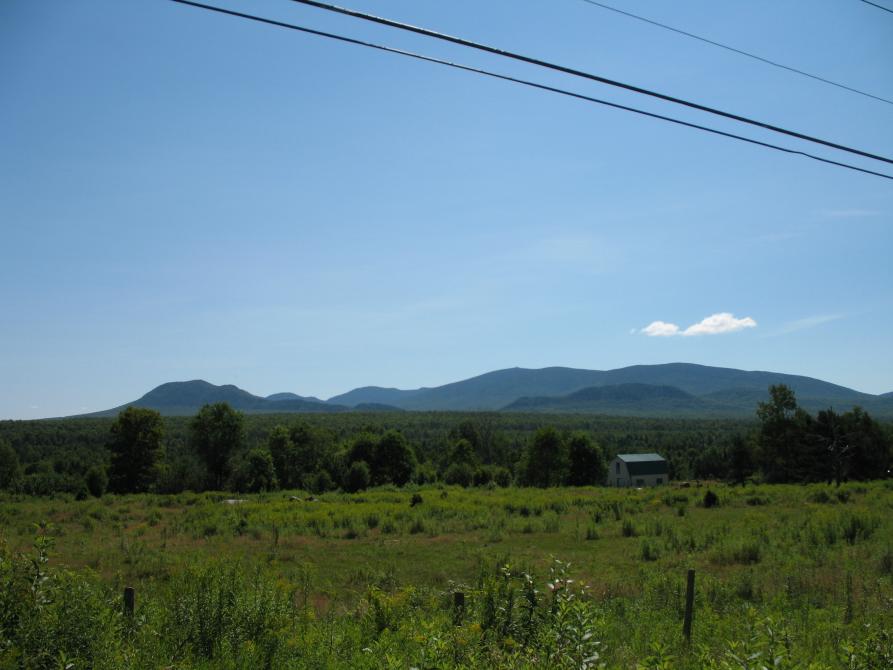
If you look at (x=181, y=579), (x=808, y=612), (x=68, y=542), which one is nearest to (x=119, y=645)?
(x=181, y=579)

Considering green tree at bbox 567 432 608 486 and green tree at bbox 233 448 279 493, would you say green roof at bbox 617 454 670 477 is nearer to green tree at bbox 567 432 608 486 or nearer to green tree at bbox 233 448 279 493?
green tree at bbox 567 432 608 486

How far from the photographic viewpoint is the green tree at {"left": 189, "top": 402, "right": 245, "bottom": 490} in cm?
5572

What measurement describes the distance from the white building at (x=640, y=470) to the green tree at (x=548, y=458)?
16.7m

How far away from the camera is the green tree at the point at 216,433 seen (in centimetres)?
5572

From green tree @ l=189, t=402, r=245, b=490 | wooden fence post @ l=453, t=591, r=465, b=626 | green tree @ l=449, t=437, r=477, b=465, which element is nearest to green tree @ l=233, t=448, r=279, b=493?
green tree @ l=189, t=402, r=245, b=490

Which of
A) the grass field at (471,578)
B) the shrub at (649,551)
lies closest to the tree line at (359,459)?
the grass field at (471,578)

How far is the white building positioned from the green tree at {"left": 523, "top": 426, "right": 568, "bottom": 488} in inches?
656

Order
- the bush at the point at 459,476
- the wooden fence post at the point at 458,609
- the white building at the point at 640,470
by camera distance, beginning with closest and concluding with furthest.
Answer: the wooden fence post at the point at 458,609 < the bush at the point at 459,476 < the white building at the point at 640,470

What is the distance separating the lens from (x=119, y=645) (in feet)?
19.2

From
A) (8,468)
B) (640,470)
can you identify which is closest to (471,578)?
(8,468)

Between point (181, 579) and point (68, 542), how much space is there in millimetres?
16878

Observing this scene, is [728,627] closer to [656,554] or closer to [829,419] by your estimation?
[656,554]

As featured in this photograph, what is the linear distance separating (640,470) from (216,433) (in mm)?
50832

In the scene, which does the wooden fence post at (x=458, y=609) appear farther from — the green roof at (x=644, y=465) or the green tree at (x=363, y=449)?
the green roof at (x=644, y=465)
